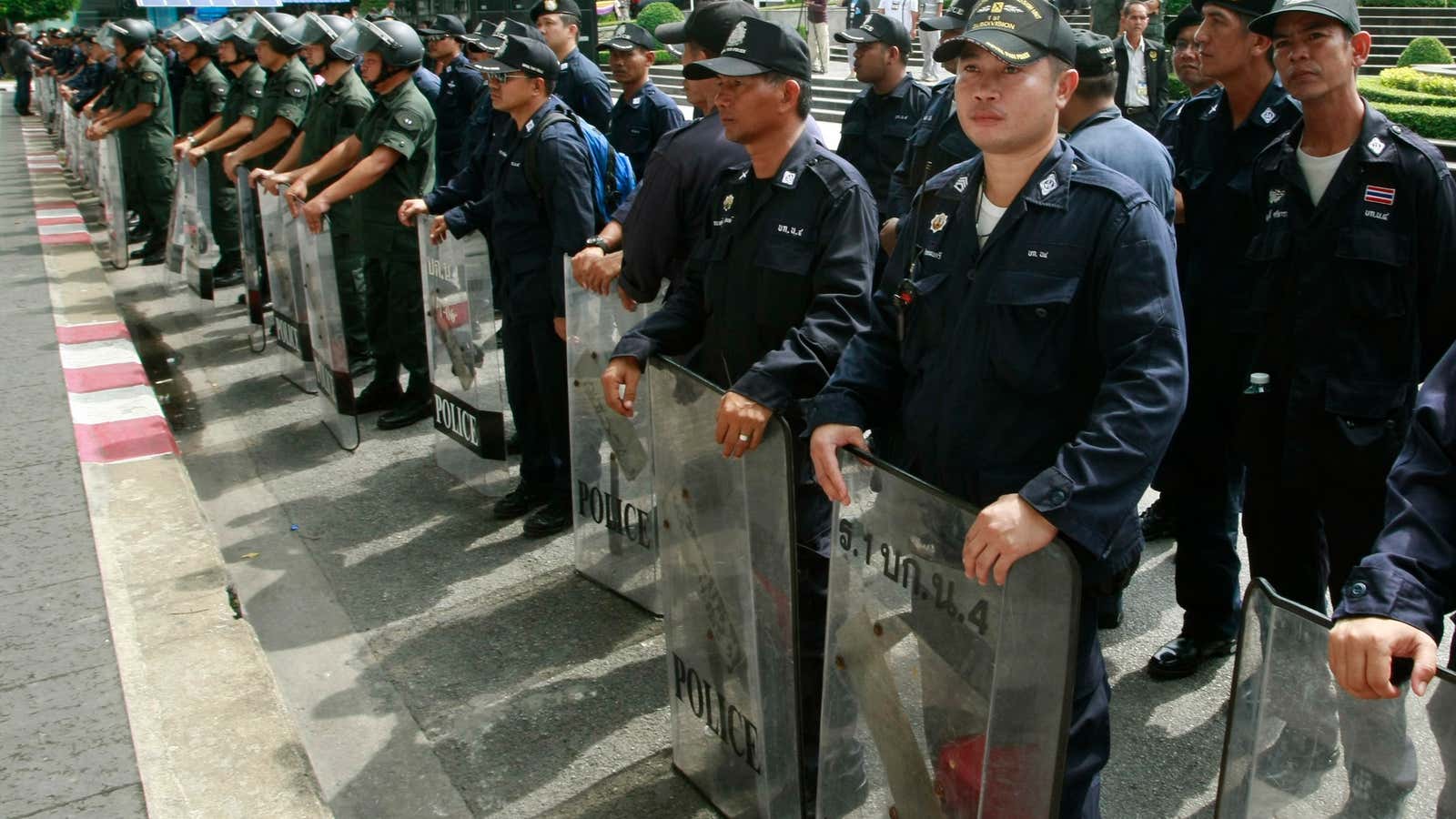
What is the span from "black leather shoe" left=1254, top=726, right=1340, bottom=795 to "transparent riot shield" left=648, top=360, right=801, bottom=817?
112cm

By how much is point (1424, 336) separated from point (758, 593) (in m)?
1.79

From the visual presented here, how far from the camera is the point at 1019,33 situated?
2408 millimetres

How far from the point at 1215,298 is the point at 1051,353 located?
164 centimetres

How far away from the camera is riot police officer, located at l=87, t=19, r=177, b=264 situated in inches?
431

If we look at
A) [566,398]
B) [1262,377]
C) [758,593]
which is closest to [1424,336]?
[1262,377]

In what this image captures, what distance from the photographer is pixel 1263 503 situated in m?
3.41

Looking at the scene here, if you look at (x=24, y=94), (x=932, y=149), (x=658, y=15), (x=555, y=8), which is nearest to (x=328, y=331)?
(x=555, y=8)

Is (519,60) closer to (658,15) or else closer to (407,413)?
(407,413)

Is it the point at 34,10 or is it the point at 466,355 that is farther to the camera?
the point at 34,10

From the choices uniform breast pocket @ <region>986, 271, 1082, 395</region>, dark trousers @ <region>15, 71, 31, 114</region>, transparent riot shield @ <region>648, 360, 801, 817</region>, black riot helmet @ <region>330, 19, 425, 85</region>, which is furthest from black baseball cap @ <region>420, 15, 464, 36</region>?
dark trousers @ <region>15, 71, 31, 114</region>

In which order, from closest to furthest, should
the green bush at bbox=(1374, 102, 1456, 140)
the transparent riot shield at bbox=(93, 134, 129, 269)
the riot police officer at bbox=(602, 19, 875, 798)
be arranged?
1. the riot police officer at bbox=(602, 19, 875, 798)
2. the transparent riot shield at bbox=(93, 134, 129, 269)
3. the green bush at bbox=(1374, 102, 1456, 140)

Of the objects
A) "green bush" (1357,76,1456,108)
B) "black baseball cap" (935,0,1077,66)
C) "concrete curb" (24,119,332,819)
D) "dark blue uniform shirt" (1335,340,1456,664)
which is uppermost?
"black baseball cap" (935,0,1077,66)

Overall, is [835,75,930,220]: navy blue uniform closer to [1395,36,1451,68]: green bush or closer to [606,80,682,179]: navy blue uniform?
[606,80,682,179]: navy blue uniform

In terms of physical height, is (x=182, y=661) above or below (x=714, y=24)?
below
